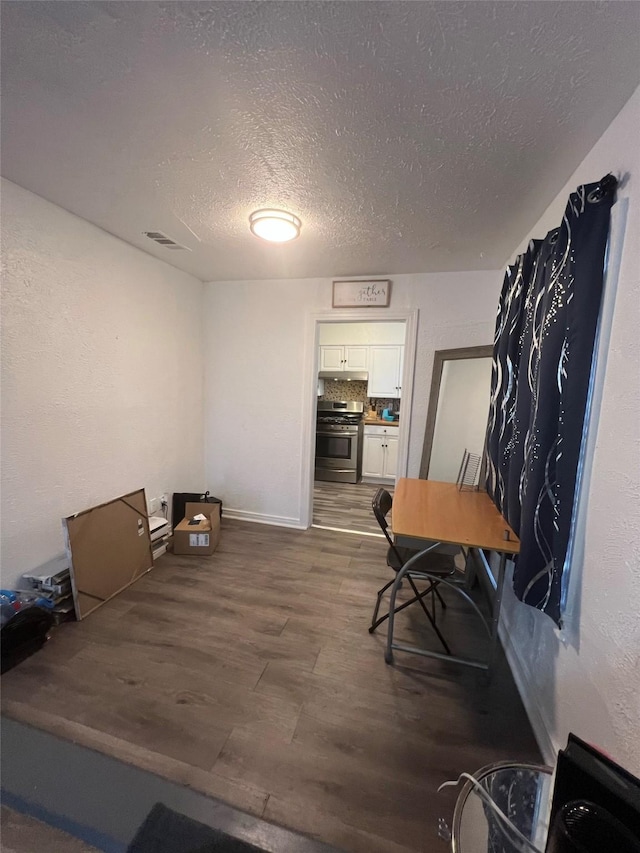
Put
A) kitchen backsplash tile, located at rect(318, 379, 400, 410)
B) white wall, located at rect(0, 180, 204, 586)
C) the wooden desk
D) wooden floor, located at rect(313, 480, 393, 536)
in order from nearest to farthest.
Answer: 1. the wooden desk
2. white wall, located at rect(0, 180, 204, 586)
3. wooden floor, located at rect(313, 480, 393, 536)
4. kitchen backsplash tile, located at rect(318, 379, 400, 410)

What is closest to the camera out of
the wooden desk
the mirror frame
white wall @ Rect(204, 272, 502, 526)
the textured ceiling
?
the textured ceiling

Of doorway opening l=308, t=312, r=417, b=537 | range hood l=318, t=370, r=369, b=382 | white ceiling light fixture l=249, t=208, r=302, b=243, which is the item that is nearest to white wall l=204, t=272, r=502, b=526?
white ceiling light fixture l=249, t=208, r=302, b=243

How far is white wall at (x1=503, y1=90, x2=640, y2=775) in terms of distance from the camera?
95 centimetres

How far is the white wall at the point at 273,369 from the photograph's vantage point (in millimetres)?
2904

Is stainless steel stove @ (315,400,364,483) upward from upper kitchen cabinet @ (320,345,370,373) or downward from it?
downward

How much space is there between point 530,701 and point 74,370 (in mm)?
3132

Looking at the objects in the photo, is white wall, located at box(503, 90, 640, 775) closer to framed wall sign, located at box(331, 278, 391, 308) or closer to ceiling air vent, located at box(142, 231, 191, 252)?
framed wall sign, located at box(331, 278, 391, 308)

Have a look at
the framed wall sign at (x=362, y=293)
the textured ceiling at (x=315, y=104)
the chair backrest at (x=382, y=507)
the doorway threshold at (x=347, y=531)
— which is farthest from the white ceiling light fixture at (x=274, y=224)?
the doorway threshold at (x=347, y=531)

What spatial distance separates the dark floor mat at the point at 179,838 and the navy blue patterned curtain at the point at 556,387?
4.36ft

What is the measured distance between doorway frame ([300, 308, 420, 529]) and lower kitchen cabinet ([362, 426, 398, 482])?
Answer: 1.84 meters

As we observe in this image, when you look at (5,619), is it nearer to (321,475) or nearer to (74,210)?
(74,210)

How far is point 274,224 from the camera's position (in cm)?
198

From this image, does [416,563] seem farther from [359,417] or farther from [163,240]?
[359,417]

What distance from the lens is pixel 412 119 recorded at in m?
1.24
